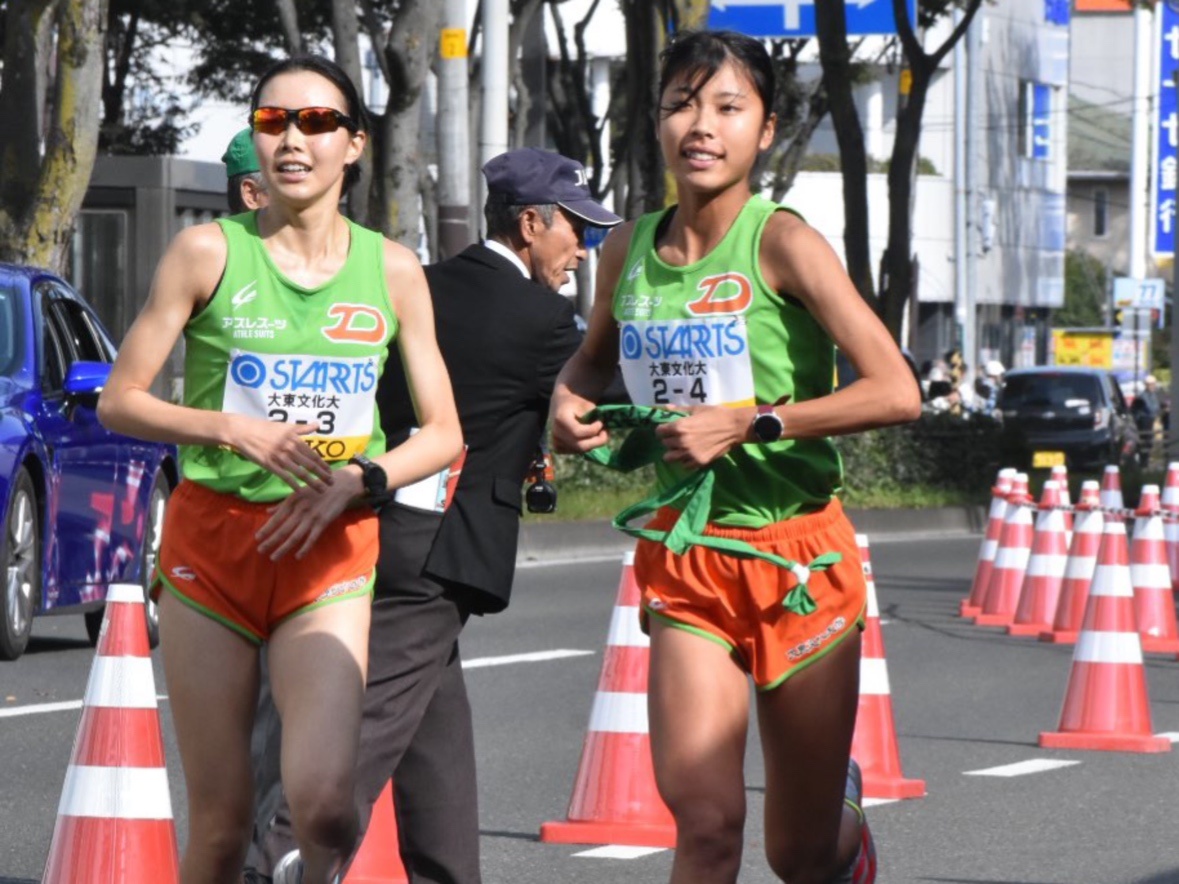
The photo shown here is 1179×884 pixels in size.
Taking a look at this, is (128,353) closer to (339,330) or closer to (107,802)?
(339,330)

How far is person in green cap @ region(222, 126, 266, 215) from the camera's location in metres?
6.37

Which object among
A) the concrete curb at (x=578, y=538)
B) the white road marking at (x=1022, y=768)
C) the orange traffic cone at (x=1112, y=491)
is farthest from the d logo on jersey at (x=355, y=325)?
the orange traffic cone at (x=1112, y=491)

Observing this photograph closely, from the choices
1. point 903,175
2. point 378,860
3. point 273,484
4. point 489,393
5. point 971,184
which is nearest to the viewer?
point 273,484

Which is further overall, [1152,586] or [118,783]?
[1152,586]

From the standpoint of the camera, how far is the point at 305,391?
5.23m

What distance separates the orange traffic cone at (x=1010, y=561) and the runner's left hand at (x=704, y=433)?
11.0m

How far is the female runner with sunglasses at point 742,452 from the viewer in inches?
201

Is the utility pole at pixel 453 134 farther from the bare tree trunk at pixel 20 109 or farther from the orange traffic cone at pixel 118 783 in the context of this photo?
the orange traffic cone at pixel 118 783

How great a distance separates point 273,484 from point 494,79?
1545cm

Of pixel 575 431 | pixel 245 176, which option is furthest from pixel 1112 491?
pixel 575 431

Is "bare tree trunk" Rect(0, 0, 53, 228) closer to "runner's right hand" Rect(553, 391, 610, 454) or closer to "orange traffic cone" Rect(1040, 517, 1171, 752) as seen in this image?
"orange traffic cone" Rect(1040, 517, 1171, 752)

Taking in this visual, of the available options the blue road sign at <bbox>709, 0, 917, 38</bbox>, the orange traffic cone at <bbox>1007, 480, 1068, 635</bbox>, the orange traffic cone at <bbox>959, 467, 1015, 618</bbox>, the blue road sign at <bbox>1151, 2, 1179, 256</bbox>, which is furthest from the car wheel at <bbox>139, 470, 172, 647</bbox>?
the blue road sign at <bbox>1151, 2, 1179, 256</bbox>

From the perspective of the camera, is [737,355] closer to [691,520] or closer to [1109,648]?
[691,520]

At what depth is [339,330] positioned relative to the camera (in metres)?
5.25
